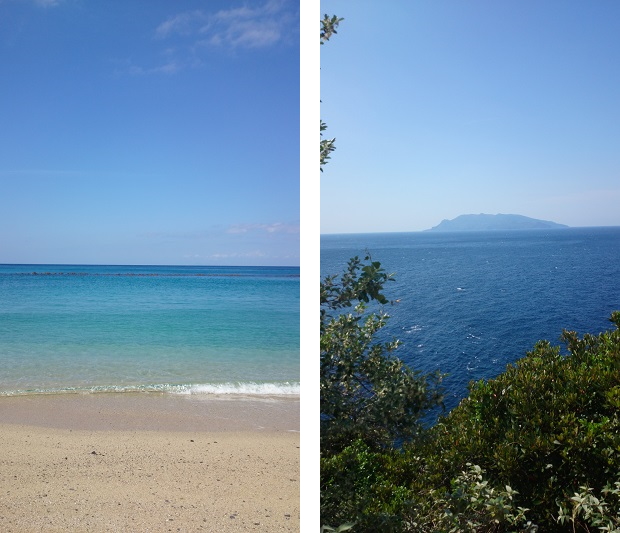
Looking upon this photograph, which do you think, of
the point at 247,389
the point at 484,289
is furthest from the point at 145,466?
the point at 484,289

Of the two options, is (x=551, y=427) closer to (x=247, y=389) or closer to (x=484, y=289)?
(x=484, y=289)

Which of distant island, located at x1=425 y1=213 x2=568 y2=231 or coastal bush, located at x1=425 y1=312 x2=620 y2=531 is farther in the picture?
distant island, located at x1=425 y1=213 x2=568 y2=231

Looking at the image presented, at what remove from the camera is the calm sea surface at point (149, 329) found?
14.5 ft

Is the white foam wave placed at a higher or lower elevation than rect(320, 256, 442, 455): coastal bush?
lower

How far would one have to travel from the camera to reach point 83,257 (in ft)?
21.6

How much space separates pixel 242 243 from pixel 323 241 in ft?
18.6

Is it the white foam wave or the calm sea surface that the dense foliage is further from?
the calm sea surface

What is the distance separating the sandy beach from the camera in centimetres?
276

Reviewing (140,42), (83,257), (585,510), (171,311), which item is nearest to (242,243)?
(171,311)

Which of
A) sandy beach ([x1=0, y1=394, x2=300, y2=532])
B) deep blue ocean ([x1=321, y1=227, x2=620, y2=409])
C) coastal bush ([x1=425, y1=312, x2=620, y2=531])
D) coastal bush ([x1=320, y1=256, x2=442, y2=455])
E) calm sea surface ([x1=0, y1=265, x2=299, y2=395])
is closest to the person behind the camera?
coastal bush ([x1=425, y1=312, x2=620, y2=531])

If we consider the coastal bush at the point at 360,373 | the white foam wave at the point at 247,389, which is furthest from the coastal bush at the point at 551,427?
the white foam wave at the point at 247,389

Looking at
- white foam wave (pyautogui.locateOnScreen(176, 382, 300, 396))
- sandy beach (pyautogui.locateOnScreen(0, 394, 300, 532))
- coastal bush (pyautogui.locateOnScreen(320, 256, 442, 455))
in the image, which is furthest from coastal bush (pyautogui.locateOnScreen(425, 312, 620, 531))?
white foam wave (pyautogui.locateOnScreen(176, 382, 300, 396))

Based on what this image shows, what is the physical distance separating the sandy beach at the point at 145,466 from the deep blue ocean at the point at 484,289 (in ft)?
5.23

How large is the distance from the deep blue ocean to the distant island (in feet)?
0.07
